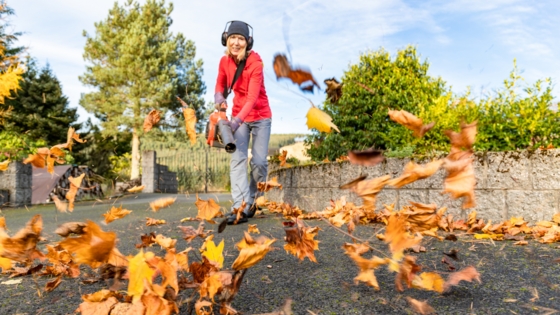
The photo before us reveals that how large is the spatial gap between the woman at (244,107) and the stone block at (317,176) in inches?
38.8

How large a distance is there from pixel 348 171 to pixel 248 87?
1539mm

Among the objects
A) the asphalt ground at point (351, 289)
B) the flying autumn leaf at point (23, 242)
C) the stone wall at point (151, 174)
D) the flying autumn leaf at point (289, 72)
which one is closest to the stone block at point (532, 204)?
the asphalt ground at point (351, 289)

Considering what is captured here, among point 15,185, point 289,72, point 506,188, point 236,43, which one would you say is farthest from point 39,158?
point 15,185

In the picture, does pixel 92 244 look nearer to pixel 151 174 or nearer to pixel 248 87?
pixel 248 87

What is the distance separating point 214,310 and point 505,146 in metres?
3.75

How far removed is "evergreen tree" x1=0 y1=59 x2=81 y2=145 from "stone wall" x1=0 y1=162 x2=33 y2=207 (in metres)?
8.17

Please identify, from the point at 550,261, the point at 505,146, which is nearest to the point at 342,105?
the point at 505,146

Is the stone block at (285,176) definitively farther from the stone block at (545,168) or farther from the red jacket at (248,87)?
the stone block at (545,168)

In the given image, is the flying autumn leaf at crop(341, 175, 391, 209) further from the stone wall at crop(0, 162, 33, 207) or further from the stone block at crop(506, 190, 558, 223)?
the stone wall at crop(0, 162, 33, 207)

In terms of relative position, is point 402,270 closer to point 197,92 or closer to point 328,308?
point 328,308

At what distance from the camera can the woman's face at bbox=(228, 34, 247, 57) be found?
10.0ft

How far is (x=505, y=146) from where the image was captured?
3674mm

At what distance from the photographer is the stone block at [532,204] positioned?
2.83m

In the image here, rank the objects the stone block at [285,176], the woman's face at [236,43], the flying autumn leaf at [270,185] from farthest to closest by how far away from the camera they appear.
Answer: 1. the stone block at [285,176]
2. the woman's face at [236,43]
3. the flying autumn leaf at [270,185]
